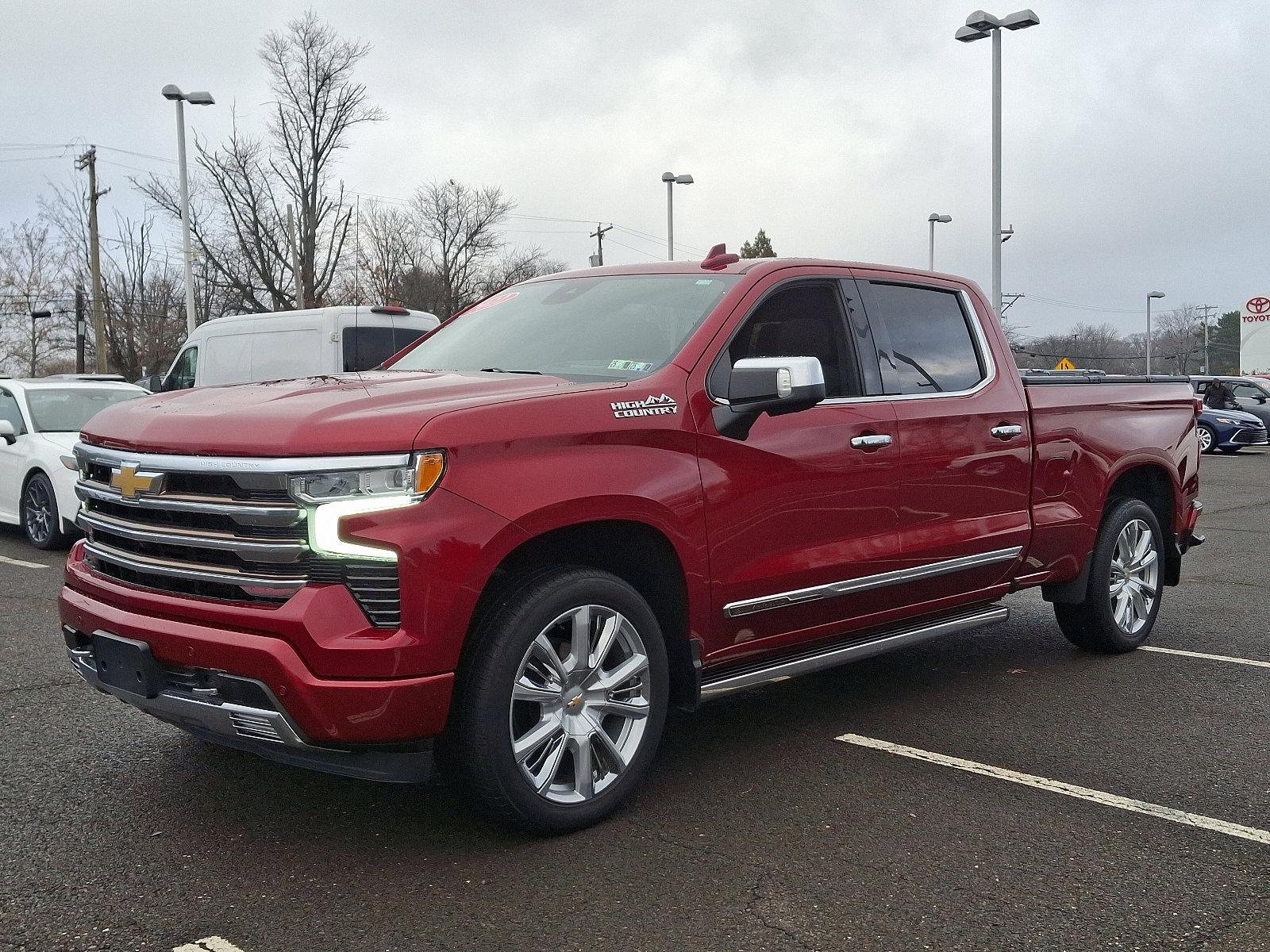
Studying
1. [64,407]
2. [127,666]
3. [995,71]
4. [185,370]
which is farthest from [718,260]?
[995,71]

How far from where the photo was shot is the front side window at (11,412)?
445 inches

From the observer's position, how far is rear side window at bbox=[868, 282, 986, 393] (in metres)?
5.25

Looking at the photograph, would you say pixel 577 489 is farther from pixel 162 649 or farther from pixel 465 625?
pixel 162 649

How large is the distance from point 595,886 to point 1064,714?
2696 mm

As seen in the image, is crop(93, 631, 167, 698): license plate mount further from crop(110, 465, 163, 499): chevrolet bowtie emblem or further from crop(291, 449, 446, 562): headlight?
crop(291, 449, 446, 562): headlight

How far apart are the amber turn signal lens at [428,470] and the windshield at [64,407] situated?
881 centimetres

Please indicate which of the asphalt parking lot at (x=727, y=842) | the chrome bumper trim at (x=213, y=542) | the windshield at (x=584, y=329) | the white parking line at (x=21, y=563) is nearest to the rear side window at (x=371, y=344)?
the white parking line at (x=21, y=563)

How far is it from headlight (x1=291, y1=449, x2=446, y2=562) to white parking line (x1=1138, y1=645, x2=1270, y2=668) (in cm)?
473

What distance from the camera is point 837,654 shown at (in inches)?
188

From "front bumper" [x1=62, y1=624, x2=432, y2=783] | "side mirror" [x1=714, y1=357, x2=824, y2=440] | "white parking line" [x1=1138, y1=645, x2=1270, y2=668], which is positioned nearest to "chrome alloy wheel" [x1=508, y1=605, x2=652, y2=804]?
"front bumper" [x1=62, y1=624, x2=432, y2=783]

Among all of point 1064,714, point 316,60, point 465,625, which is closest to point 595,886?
point 465,625

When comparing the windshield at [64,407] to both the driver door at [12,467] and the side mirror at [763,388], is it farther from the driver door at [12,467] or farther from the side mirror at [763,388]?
the side mirror at [763,388]

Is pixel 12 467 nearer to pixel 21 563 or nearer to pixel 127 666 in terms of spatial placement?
pixel 21 563

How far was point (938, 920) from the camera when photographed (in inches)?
128
